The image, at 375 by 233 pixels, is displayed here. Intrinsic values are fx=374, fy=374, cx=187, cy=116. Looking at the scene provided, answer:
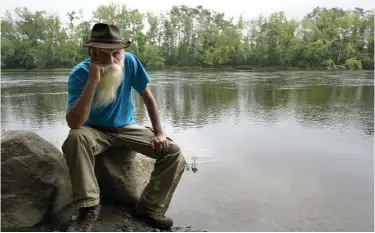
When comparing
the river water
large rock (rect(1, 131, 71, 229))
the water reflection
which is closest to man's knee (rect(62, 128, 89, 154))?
large rock (rect(1, 131, 71, 229))

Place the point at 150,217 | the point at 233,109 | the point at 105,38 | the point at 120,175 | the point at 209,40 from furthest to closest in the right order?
1. the point at 209,40
2. the point at 233,109
3. the point at 120,175
4. the point at 150,217
5. the point at 105,38

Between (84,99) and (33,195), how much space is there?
104cm

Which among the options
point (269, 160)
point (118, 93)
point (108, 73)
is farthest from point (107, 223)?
point (269, 160)

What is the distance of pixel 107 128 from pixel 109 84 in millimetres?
421

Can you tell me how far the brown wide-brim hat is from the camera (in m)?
2.95

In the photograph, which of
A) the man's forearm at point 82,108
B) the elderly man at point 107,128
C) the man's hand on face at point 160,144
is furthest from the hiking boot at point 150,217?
the man's forearm at point 82,108

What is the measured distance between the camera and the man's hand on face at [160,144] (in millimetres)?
3262

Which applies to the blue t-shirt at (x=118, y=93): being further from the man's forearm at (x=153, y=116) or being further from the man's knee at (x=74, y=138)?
the man's knee at (x=74, y=138)

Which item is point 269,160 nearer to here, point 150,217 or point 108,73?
point 150,217

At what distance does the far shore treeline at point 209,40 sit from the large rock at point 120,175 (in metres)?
42.4

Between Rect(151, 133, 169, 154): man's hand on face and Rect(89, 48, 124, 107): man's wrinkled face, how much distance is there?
1.67ft

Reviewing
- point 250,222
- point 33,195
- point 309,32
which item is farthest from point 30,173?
point 309,32

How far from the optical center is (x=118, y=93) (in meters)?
3.27

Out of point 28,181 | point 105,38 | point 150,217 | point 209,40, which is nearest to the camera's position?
point 105,38
